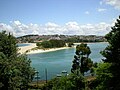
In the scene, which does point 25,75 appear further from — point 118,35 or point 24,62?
point 118,35

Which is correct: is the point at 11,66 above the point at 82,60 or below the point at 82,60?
above

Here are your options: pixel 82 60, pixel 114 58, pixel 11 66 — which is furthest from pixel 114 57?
pixel 82 60

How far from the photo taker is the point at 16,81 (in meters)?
30.0

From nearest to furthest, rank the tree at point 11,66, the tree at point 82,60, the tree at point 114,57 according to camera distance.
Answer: the tree at point 114,57, the tree at point 11,66, the tree at point 82,60

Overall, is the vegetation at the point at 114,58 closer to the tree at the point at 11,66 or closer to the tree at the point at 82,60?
the tree at the point at 11,66


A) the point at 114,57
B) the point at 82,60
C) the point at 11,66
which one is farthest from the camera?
the point at 82,60

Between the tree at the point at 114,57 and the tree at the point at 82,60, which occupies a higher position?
the tree at the point at 114,57

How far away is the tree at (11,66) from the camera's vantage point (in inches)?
1161

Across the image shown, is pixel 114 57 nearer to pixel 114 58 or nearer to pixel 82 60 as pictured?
pixel 114 58

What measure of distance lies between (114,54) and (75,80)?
37.4 ft

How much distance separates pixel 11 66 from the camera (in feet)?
98.6

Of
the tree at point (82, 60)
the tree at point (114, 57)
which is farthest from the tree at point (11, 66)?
the tree at point (82, 60)

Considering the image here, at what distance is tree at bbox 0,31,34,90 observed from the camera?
29.5 meters

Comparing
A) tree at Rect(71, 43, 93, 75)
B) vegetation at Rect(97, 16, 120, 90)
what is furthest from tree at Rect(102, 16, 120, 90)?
tree at Rect(71, 43, 93, 75)
